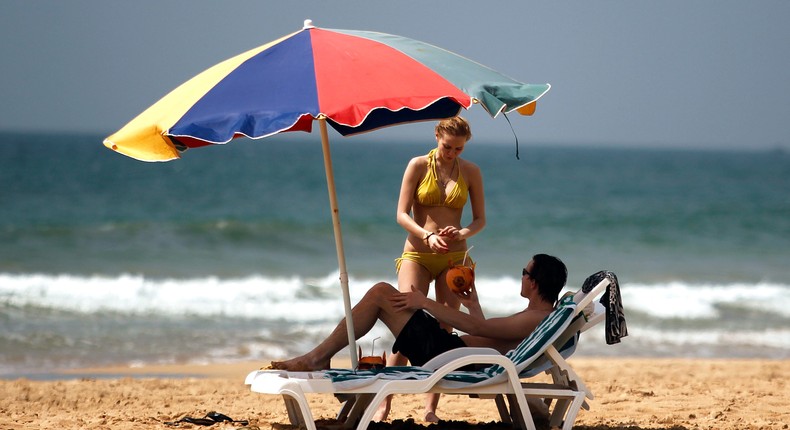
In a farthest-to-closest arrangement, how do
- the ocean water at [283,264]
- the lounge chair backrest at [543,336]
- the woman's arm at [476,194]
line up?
the ocean water at [283,264] → the woman's arm at [476,194] → the lounge chair backrest at [543,336]

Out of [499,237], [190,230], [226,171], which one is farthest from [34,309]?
[226,171]

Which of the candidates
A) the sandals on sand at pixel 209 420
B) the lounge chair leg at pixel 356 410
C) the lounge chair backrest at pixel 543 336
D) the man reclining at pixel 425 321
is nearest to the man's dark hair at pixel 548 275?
the man reclining at pixel 425 321

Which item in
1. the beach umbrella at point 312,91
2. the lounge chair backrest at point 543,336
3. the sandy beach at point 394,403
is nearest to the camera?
the beach umbrella at point 312,91

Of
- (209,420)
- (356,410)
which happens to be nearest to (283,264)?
(209,420)

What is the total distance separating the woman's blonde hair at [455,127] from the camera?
5117mm

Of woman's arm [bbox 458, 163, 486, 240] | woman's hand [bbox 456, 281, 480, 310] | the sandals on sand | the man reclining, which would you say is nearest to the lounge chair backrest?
the man reclining

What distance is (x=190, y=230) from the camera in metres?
17.9

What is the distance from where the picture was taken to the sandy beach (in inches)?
224

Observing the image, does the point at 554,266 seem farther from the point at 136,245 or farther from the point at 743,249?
the point at 743,249

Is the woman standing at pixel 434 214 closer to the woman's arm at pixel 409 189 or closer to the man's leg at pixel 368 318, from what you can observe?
the woman's arm at pixel 409 189

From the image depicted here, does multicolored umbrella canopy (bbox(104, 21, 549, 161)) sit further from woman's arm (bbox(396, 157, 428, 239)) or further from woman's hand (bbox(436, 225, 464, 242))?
woman's hand (bbox(436, 225, 464, 242))

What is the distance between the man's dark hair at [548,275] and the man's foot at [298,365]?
3.91ft

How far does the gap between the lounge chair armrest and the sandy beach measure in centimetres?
82

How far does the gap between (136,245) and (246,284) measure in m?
4.10
